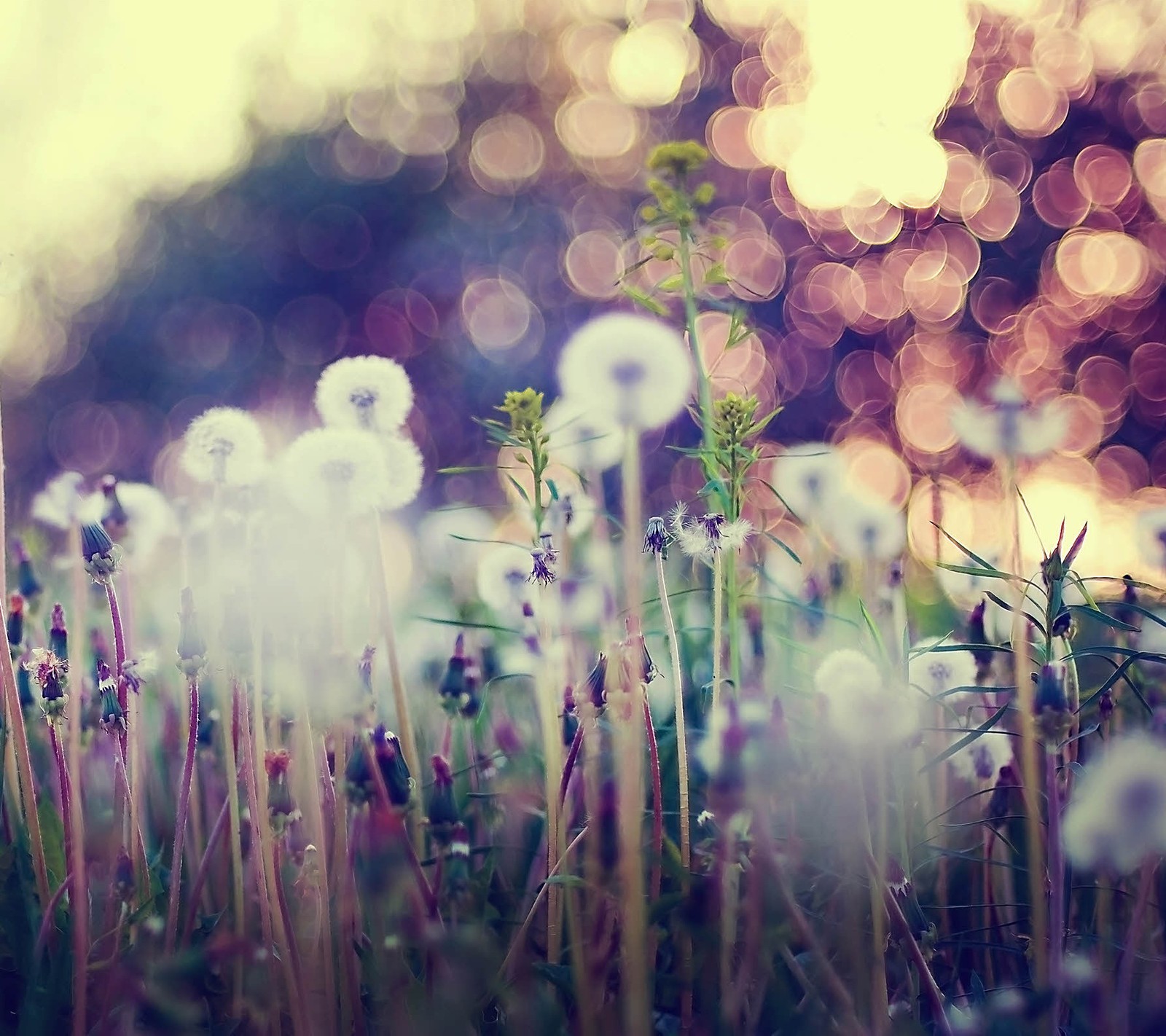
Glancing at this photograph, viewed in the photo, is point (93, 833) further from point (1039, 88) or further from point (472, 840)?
point (1039, 88)

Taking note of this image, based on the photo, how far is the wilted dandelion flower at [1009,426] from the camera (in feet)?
4.40

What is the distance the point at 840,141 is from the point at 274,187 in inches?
243

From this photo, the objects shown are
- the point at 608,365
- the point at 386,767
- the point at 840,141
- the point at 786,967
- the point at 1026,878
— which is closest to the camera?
the point at 386,767

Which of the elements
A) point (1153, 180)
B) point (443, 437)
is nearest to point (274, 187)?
point (443, 437)

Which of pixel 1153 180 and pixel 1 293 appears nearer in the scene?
pixel 1 293

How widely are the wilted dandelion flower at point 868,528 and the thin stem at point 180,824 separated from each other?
3.84ft

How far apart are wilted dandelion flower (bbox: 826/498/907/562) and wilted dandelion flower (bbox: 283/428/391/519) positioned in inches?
37.7

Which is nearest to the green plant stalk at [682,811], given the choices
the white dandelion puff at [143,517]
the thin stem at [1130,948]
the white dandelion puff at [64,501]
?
the thin stem at [1130,948]

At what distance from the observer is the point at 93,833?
1632 mm

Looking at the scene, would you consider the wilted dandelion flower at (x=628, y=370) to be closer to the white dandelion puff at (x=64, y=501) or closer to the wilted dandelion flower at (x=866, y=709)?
the wilted dandelion flower at (x=866, y=709)

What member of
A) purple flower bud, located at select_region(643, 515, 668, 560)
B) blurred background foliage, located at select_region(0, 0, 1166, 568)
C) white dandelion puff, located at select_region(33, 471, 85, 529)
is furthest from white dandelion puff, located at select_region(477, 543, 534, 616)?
blurred background foliage, located at select_region(0, 0, 1166, 568)

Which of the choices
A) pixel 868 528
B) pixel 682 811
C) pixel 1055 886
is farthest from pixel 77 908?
pixel 868 528

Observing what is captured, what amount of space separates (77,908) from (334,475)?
1.88ft

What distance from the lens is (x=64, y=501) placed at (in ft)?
5.49
